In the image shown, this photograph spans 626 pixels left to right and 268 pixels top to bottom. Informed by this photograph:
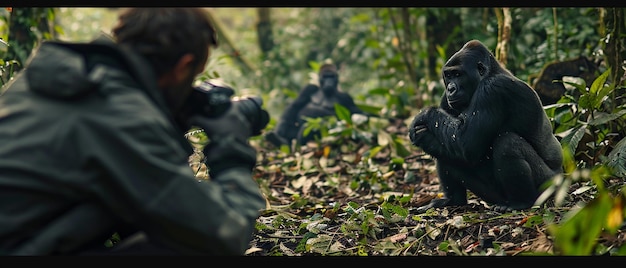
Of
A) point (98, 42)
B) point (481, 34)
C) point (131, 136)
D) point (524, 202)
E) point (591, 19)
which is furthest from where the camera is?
point (481, 34)

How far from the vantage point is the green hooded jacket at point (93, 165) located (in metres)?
1.99

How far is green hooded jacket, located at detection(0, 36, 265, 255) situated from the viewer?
199 centimetres

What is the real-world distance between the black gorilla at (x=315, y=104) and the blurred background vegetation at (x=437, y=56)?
20cm

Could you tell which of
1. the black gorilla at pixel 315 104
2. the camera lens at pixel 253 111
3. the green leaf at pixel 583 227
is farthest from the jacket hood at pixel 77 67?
the black gorilla at pixel 315 104

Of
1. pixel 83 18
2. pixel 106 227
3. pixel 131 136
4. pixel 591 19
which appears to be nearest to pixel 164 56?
pixel 131 136

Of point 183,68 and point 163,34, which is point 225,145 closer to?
point 183,68

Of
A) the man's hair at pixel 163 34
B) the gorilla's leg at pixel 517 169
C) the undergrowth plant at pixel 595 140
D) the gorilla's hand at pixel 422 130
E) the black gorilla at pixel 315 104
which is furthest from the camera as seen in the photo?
the black gorilla at pixel 315 104

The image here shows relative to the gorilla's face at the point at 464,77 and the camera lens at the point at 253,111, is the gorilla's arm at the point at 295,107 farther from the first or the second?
the camera lens at the point at 253,111

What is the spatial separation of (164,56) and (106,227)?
52 centimetres

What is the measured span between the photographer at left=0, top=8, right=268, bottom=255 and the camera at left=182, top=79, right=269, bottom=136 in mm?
211

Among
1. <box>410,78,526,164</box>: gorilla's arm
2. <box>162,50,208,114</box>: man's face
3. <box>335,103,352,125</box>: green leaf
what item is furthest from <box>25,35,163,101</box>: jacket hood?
<box>335,103,352,125</box>: green leaf

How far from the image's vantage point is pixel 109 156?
1979 mm

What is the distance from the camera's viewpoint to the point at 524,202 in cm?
441

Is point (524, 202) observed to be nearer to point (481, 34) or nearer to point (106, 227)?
point (106, 227)
